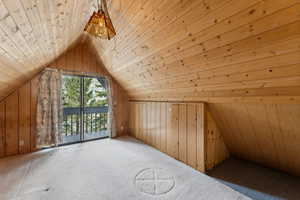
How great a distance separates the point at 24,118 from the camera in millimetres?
3082

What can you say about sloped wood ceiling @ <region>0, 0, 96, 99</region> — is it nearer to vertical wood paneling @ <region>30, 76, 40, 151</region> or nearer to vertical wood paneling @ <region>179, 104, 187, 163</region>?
vertical wood paneling @ <region>30, 76, 40, 151</region>

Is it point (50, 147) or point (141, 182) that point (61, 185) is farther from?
point (50, 147)

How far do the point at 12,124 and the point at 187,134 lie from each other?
3714 millimetres

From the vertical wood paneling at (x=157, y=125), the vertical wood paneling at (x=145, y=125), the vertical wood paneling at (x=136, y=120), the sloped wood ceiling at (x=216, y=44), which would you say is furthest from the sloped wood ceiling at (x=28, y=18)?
the vertical wood paneling at (x=136, y=120)


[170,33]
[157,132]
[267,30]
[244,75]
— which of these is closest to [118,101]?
[157,132]

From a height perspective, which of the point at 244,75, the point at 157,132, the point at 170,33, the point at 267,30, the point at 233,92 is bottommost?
the point at 157,132

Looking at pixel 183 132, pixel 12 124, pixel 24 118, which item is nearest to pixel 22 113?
pixel 24 118

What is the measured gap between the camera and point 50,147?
11.0 ft

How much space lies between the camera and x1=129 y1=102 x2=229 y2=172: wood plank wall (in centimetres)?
240

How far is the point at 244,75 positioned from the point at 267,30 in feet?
1.79

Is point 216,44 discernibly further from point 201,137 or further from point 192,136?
point 192,136

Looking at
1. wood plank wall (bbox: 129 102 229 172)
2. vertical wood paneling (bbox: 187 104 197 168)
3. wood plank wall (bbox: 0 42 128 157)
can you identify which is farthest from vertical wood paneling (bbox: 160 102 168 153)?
wood plank wall (bbox: 0 42 128 157)

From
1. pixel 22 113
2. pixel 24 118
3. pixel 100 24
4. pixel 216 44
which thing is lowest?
pixel 24 118

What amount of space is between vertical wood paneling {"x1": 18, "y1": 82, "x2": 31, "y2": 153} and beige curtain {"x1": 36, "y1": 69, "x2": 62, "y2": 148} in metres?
0.19
